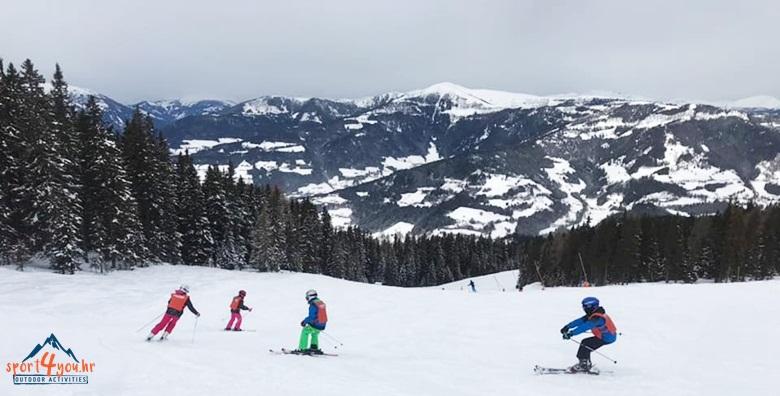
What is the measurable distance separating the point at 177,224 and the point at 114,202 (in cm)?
1395

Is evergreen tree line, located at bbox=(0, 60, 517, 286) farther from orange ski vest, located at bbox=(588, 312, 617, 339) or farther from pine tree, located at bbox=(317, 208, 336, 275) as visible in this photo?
orange ski vest, located at bbox=(588, 312, 617, 339)

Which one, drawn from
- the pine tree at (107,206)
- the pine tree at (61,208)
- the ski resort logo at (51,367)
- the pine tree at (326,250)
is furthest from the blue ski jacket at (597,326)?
the pine tree at (326,250)

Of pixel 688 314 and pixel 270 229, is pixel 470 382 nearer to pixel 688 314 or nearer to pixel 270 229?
pixel 688 314

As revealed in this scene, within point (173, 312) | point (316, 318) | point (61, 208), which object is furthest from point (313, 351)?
point (61, 208)

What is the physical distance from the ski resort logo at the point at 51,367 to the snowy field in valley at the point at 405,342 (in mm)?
280

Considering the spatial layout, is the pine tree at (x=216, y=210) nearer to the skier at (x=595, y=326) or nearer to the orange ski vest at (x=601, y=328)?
the skier at (x=595, y=326)

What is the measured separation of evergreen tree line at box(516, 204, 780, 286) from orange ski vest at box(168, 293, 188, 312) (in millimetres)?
54176

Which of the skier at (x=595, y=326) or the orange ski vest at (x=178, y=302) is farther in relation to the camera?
the orange ski vest at (x=178, y=302)

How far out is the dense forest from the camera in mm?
37438

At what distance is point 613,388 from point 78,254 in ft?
134

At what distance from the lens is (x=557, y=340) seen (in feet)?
63.6

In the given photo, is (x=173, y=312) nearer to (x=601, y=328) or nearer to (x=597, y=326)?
(x=597, y=326)

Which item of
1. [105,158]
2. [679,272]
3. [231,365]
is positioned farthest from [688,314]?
[679,272]

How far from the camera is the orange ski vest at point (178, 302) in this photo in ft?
56.5
